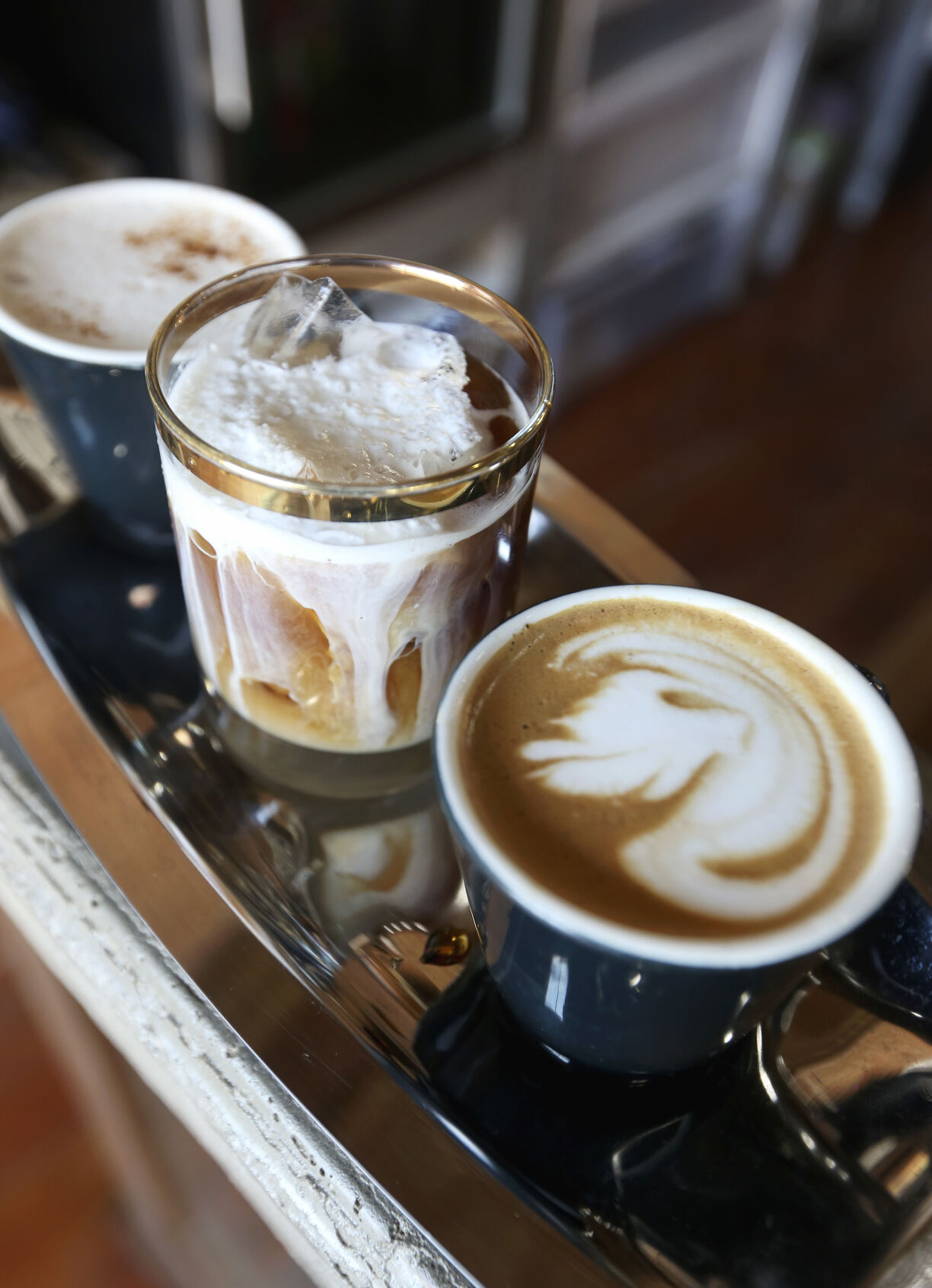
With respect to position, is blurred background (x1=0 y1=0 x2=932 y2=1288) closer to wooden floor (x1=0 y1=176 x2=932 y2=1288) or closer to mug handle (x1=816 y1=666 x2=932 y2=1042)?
wooden floor (x1=0 y1=176 x2=932 y2=1288)

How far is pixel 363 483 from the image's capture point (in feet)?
1.35

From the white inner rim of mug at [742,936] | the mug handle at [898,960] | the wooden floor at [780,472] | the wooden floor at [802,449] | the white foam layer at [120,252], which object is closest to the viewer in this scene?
the white inner rim of mug at [742,936]

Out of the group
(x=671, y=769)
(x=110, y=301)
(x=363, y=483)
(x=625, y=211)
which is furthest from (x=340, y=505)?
(x=625, y=211)

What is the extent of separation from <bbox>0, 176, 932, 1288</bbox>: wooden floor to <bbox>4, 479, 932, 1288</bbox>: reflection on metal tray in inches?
27.6

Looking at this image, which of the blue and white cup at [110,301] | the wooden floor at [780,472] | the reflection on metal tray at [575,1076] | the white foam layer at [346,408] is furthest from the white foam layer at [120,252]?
the wooden floor at [780,472]

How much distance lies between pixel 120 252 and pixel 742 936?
0.52 metres

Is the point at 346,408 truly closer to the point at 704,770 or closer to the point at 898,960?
the point at 704,770

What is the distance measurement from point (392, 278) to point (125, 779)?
0.29m

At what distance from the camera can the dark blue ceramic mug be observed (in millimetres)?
325

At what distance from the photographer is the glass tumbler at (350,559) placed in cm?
41

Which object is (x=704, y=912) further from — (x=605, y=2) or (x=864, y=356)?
(x=864, y=356)

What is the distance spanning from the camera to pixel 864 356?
Result: 2039 mm

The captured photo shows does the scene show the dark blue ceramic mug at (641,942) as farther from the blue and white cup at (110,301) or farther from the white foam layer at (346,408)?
the blue and white cup at (110,301)

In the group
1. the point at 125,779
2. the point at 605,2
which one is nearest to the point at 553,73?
the point at 605,2
